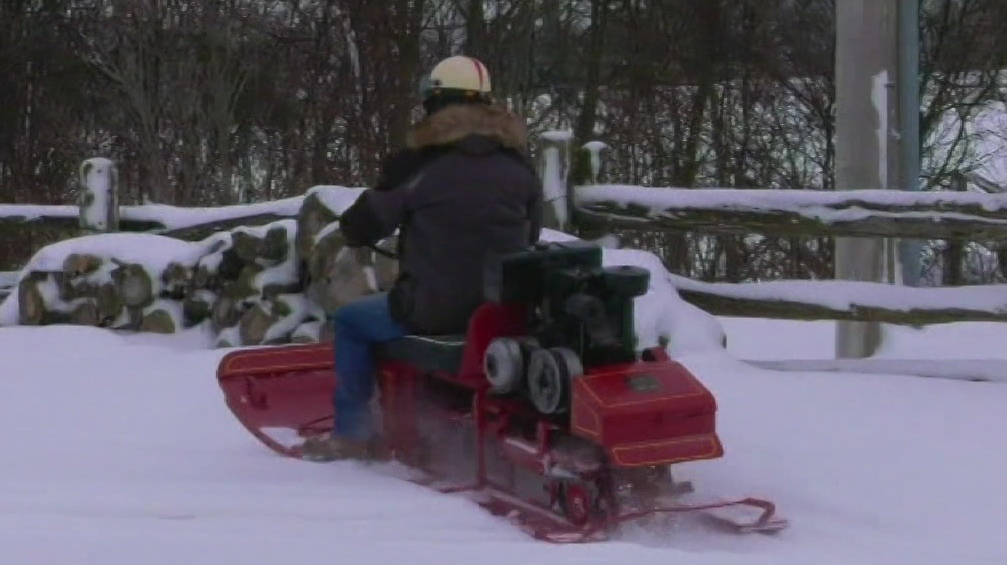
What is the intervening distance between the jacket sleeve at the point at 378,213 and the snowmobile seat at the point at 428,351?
0.38 metres

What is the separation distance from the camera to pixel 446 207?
5.57 metres

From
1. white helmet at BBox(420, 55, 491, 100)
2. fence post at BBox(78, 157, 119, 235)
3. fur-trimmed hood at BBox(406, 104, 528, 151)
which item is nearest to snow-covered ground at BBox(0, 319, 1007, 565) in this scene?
fur-trimmed hood at BBox(406, 104, 528, 151)

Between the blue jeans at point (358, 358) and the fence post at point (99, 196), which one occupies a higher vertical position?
the fence post at point (99, 196)

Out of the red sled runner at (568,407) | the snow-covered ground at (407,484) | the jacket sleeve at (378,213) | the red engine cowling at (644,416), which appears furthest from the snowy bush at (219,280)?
the red engine cowling at (644,416)

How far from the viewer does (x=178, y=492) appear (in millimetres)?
5348

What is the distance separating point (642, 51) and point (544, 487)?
42.4ft

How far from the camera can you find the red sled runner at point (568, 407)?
4902 millimetres

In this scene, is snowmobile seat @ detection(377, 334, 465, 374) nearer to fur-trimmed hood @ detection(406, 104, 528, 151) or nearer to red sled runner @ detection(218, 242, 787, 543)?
red sled runner @ detection(218, 242, 787, 543)

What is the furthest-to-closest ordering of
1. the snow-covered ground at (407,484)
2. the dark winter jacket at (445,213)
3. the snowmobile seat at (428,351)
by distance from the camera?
the dark winter jacket at (445,213) → the snowmobile seat at (428,351) → the snow-covered ground at (407,484)

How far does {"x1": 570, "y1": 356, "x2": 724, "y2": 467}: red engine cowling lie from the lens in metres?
4.81

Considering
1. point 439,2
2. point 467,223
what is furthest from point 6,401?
point 439,2

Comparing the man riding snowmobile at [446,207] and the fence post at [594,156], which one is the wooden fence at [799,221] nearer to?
the fence post at [594,156]

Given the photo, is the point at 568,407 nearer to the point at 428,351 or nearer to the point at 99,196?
the point at 428,351

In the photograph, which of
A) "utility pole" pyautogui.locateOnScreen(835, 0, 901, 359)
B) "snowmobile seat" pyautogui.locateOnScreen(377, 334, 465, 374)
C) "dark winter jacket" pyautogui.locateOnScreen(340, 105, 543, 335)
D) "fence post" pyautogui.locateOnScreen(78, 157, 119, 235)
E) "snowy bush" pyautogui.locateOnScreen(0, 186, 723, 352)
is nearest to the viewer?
"snowmobile seat" pyautogui.locateOnScreen(377, 334, 465, 374)
